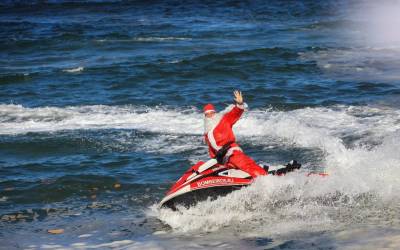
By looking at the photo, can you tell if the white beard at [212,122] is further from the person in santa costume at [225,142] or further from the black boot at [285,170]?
the black boot at [285,170]

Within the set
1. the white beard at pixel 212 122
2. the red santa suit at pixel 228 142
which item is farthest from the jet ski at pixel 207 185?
the white beard at pixel 212 122

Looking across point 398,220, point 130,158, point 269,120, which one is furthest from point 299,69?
point 398,220

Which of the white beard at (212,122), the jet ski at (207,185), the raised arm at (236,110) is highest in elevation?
the raised arm at (236,110)

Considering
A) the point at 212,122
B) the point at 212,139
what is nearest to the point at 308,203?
the point at 212,139

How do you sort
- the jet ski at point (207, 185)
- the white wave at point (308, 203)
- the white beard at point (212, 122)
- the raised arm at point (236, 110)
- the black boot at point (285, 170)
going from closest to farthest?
the white wave at point (308, 203), the raised arm at point (236, 110), the jet ski at point (207, 185), the white beard at point (212, 122), the black boot at point (285, 170)

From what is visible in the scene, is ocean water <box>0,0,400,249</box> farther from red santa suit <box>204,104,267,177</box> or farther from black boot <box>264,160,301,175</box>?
red santa suit <box>204,104,267,177</box>

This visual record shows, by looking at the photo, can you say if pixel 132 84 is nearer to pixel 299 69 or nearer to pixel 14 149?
pixel 299 69

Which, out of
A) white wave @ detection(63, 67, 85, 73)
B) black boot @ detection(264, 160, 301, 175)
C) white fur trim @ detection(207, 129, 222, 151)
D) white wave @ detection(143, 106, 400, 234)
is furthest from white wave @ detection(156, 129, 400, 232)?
white wave @ detection(63, 67, 85, 73)

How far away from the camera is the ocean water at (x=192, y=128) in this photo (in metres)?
11.5

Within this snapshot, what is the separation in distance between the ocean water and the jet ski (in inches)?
4.8

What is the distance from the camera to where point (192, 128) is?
60.1 ft

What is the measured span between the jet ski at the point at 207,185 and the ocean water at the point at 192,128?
0.40 ft

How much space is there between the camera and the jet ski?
38.9 ft

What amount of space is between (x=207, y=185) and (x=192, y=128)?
6.52 m
